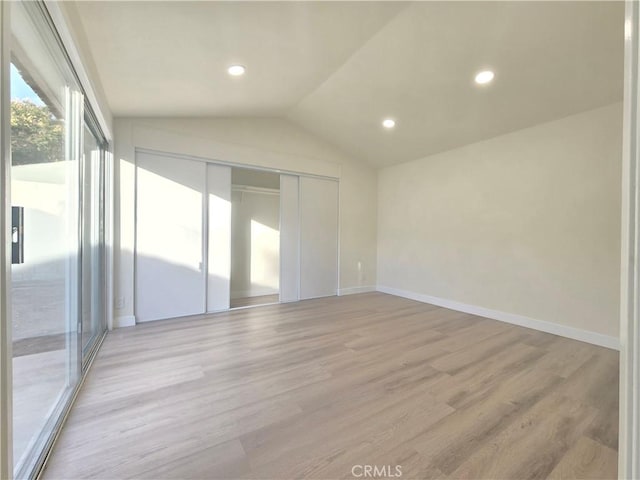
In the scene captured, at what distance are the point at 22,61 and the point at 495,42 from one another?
3269mm

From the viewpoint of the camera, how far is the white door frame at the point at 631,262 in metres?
0.55

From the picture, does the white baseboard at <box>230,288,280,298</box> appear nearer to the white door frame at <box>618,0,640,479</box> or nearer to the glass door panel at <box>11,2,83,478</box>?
the glass door panel at <box>11,2,83,478</box>

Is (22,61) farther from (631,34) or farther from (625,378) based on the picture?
(625,378)

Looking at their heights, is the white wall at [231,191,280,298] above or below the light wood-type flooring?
above

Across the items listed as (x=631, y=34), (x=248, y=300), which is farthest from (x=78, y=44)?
(x=248, y=300)

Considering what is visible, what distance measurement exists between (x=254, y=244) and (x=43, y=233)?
3.94m

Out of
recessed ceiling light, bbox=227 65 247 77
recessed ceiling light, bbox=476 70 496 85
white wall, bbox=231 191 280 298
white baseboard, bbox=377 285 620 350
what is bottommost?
white baseboard, bbox=377 285 620 350

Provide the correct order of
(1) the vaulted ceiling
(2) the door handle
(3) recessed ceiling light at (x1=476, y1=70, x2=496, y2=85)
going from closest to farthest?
1. (2) the door handle
2. (1) the vaulted ceiling
3. (3) recessed ceiling light at (x1=476, y1=70, x2=496, y2=85)

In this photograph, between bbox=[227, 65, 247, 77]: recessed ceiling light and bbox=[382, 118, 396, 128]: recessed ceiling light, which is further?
bbox=[382, 118, 396, 128]: recessed ceiling light

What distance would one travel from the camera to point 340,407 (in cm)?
182

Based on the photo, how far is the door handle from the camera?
1.11m

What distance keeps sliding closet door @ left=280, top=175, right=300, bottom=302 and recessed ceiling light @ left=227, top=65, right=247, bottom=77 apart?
2.07m

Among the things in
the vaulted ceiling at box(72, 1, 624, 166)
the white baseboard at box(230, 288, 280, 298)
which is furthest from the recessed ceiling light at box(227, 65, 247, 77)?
the white baseboard at box(230, 288, 280, 298)

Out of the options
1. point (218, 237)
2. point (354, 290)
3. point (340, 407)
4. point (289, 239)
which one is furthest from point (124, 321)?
point (354, 290)
